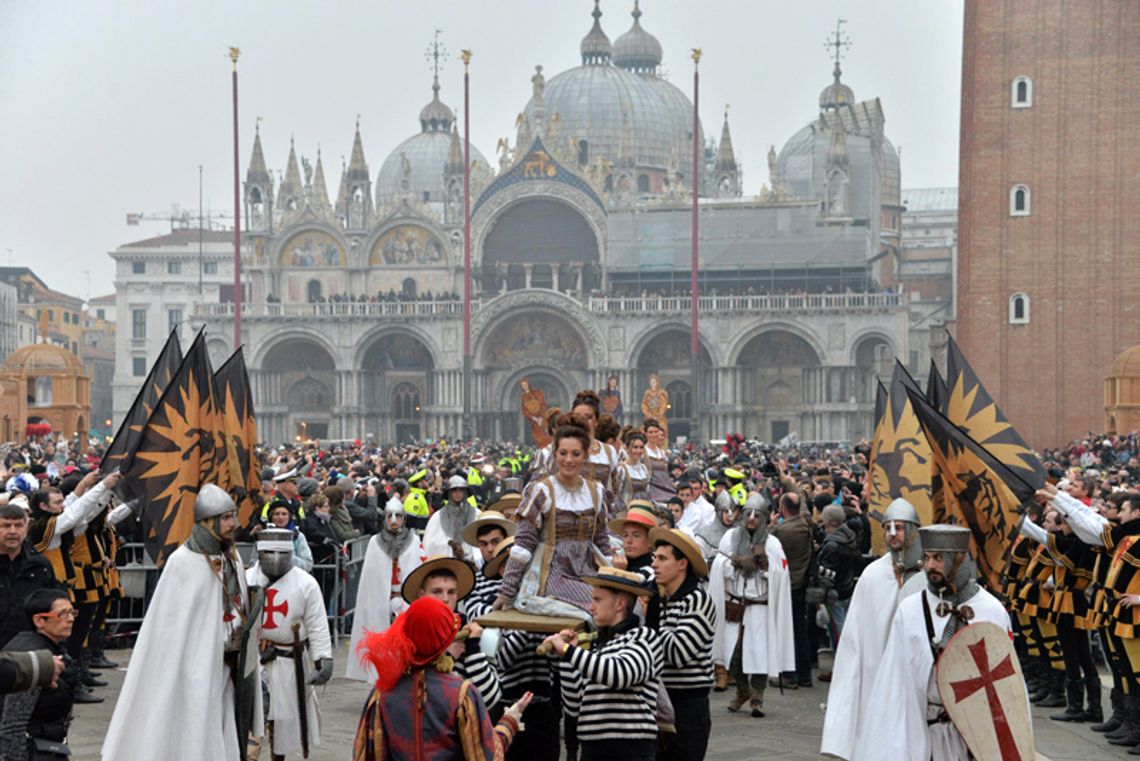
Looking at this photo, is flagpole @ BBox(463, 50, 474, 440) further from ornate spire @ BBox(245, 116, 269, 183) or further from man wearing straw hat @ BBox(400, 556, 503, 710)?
man wearing straw hat @ BBox(400, 556, 503, 710)

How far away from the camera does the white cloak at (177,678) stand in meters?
7.42

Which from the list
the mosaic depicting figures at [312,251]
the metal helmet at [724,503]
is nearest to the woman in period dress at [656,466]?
the metal helmet at [724,503]

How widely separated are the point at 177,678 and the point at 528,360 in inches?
2081

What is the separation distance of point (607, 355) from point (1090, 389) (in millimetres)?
20933

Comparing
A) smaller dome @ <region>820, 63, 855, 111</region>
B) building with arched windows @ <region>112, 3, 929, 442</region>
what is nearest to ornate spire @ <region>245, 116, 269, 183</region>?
building with arched windows @ <region>112, 3, 929, 442</region>

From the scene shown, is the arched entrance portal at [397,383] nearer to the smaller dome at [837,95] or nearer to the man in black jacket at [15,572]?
the smaller dome at [837,95]

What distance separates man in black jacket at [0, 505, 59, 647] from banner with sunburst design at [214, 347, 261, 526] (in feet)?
6.27

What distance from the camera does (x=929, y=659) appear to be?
6.67 metres

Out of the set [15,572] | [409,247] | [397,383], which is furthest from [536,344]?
[15,572]

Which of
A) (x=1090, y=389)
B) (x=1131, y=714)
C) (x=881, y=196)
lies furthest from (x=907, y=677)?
(x=881, y=196)

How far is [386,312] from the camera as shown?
6038cm

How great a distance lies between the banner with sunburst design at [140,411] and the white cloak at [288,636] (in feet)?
3.96

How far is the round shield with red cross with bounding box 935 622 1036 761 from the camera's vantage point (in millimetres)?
6414

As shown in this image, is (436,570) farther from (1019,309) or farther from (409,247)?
(409,247)
